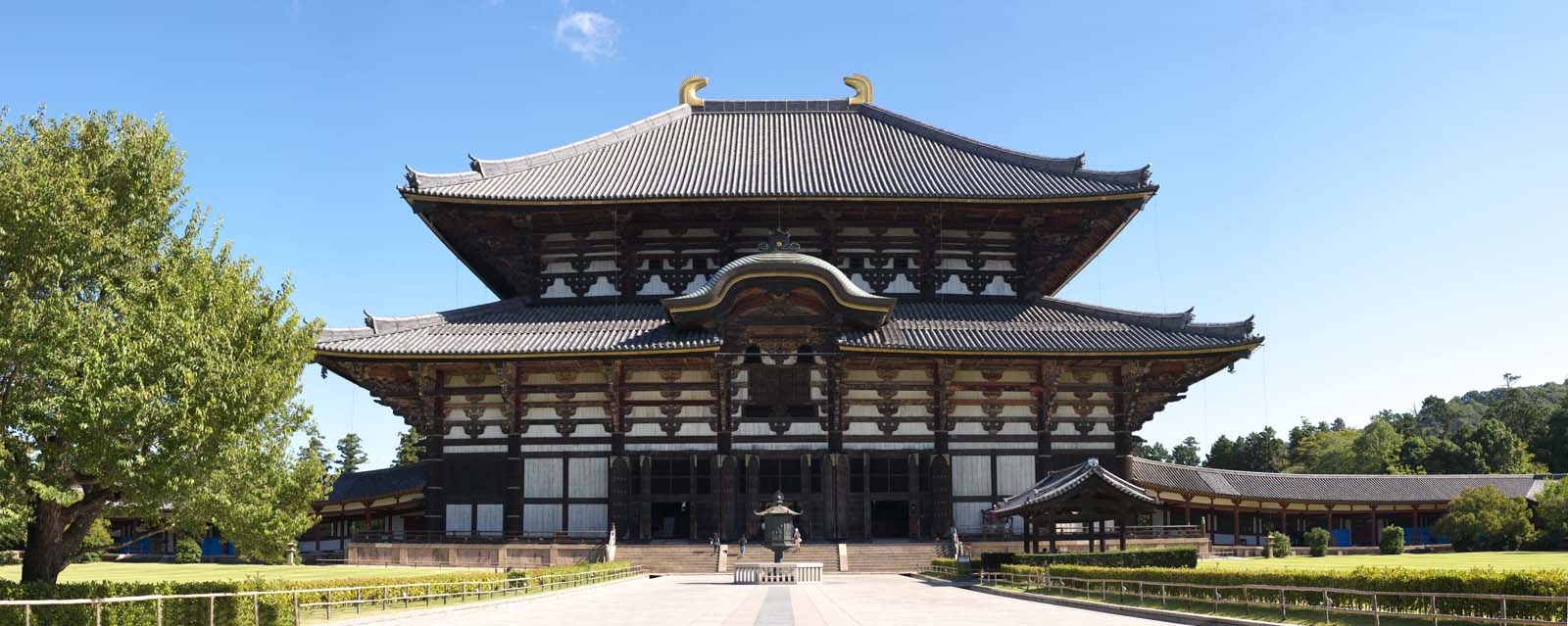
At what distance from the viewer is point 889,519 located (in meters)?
45.1

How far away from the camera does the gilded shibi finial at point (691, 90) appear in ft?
187

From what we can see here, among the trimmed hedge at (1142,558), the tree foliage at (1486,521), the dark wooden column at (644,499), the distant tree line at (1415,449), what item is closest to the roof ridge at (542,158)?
the dark wooden column at (644,499)

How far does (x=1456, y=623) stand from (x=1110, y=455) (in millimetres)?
25144

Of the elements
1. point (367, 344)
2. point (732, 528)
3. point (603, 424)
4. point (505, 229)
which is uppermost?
point (505, 229)

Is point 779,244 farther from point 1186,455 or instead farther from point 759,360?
point 1186,455

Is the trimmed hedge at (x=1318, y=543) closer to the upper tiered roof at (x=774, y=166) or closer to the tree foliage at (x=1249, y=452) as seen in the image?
the upper tiered roof at (x=774, y=166)

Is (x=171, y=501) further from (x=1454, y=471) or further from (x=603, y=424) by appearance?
(x=1454, y=471)

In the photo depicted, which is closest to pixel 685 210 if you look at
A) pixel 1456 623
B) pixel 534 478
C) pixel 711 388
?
pixel 711 388

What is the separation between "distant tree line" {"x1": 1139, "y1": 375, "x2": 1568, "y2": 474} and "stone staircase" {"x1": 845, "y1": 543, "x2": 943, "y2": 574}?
56.9m

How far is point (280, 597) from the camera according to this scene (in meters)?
21.0

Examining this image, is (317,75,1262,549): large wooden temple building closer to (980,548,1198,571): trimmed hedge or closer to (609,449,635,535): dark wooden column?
(609,449,635,535): dark wooden column

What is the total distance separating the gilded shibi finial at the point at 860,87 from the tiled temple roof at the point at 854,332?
15.1m

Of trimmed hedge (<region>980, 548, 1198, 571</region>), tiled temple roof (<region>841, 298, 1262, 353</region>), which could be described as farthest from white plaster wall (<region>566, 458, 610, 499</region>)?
trimmed hedge (<region>980, 548, 1198, 571</region>)

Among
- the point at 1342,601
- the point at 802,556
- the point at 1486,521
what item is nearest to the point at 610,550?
the point at 802,556
